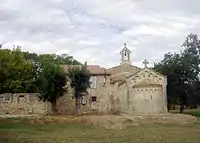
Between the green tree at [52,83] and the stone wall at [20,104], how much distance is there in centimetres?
222

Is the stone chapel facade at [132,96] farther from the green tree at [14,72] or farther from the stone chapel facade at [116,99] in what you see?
the green tree at [14,72]

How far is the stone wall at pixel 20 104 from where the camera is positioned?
5494 centimetres

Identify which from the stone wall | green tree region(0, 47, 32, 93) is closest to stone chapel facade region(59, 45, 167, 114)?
the stone wall

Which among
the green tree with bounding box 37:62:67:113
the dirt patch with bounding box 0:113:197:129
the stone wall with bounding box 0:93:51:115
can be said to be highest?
the green tree with bounding box 37:62:67:113

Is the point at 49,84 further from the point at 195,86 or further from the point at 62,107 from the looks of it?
the point at 195,86

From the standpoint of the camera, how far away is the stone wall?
54938mm

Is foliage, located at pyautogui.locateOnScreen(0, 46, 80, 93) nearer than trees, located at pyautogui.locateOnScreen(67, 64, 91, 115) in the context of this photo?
Yes

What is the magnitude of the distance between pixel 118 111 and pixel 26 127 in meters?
19.6

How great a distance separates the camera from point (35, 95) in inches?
2195

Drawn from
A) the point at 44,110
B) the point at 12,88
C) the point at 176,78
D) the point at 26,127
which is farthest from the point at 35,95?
the point at 176,78

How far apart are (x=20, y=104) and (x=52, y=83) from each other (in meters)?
6.09

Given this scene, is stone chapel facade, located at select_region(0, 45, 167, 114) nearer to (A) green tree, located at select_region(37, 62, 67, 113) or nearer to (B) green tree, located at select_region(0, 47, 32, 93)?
(A) green tree, located at select_region(37, 62, 67, 113)

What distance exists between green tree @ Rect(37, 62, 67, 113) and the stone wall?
7.28 ft

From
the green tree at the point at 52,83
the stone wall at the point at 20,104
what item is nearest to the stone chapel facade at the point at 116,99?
the stone wall at the point at 20,104
